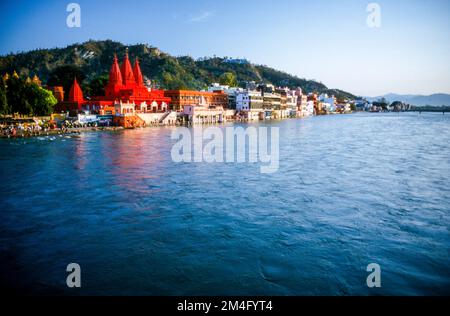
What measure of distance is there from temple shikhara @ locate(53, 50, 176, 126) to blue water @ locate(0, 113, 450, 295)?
30.6 meters

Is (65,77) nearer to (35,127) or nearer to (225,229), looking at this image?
(35,127)

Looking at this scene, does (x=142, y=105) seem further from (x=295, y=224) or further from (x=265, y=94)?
(x=295, y=224)

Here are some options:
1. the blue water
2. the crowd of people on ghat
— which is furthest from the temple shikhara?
the blue water

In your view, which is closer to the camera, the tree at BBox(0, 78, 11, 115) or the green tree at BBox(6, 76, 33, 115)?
the tree at BBox(0, 78, 11, 115)

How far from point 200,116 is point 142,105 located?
12403 millimetres

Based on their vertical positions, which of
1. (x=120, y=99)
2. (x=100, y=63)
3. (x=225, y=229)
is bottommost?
(x=225, y=229)

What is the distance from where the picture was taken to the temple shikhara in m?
50.6

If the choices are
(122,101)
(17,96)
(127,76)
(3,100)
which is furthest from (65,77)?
(3,100)

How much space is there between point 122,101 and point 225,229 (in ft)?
153

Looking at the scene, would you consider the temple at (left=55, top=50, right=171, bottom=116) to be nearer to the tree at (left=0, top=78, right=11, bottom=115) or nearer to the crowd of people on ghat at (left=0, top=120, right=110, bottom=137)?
the crowd of people on ghat at (left=0, top=120, right=110, bottom=137)

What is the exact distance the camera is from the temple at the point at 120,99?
5069 cm

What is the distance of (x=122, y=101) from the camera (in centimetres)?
5356

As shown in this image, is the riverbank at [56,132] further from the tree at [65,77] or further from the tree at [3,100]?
the tree at [65,77]
